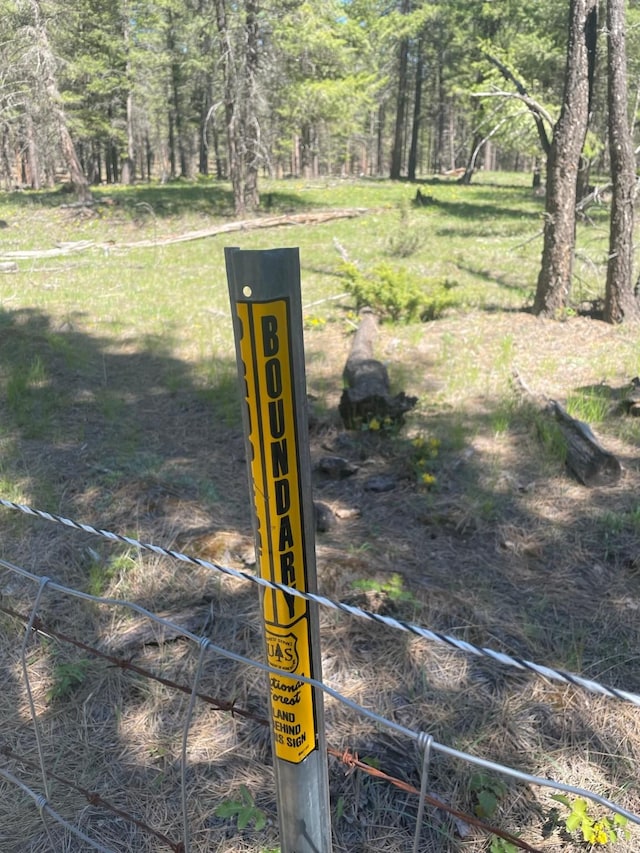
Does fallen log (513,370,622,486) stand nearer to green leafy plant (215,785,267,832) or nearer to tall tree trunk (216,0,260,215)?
green leafy plant (215,785,267,832)

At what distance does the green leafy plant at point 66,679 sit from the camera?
2961 mm

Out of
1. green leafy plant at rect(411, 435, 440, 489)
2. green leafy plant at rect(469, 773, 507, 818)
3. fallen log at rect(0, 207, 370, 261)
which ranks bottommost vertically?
green leafy plant at rect(469, 773, 507, 818)

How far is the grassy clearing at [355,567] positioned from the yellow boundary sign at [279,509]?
1060 mm

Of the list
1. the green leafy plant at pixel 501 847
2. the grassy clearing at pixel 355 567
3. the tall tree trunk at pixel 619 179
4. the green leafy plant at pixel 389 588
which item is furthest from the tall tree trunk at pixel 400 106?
the green leafy plant at pixel 501 847

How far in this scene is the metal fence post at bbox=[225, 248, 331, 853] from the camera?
1207 millimetres

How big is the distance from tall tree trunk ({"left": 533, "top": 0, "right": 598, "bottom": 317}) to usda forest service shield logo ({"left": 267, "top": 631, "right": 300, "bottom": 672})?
8366 millimetres

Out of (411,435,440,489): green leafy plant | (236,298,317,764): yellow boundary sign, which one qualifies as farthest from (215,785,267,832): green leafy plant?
(411,435,440,489): green leafy plant

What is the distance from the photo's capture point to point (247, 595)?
3.50m

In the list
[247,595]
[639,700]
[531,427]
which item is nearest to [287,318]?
[639,700]

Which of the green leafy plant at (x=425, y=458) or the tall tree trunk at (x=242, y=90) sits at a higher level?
the tall tree trunk at (x=242, y=90)

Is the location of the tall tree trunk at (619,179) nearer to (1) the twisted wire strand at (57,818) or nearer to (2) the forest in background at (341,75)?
(2) the forest in background at (341,75)

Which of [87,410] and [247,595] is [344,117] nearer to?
[87,410]

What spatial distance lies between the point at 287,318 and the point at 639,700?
0.96 metres

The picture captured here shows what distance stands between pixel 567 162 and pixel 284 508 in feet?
27.9
